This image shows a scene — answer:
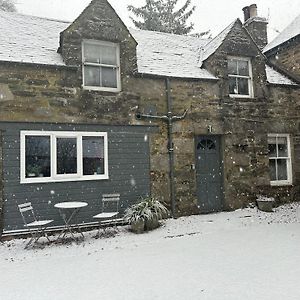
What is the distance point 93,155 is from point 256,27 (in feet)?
38.7

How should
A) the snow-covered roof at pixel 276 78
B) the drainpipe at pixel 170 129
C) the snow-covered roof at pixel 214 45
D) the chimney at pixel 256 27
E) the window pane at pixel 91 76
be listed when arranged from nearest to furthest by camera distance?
the window pane at pixel 91 76
the drainpipe at pixel 170 129
the snow-covered roof at pixel 214 45
the snow-covered roof at pixel 276 78
the chimney at pixel 256 27

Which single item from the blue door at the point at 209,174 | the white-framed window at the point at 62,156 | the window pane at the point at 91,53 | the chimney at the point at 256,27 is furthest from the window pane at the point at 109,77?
the chimney at the point at 256,27

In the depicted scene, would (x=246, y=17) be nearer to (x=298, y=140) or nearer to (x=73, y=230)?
(x=298, y=140)

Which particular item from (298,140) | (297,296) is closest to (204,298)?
(297,296)

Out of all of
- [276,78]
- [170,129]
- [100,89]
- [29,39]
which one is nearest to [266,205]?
[170,129]

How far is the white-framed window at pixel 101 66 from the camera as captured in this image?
35.2ft

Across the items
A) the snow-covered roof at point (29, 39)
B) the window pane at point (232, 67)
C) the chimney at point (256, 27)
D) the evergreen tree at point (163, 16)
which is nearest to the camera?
the snow-covered roof at point (29, 39)

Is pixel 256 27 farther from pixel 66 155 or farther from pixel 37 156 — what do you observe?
Result: pixel 37 156

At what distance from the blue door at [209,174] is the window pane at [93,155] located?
3.55m

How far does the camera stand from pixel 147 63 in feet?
39.6

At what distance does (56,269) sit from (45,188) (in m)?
3.56

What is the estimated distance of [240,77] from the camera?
42.5ft

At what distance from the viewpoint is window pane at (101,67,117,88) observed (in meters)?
10.9

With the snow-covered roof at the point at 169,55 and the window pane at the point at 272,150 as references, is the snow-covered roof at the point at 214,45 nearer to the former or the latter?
the snow-covered roof at the point at 169,55
